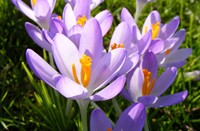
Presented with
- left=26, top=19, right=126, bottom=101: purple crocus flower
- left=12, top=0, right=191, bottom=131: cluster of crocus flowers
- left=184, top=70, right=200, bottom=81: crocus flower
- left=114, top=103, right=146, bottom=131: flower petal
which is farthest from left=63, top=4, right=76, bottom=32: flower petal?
left=184, top=70, right=200, bottom=81: crocus flower

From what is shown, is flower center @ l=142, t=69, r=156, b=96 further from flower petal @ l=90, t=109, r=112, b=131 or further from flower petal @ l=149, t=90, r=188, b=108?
flower petal @ l=90, t=109, r=112, b=131

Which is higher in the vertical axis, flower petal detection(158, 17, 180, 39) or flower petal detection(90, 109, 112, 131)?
flower petal detection(158, 17, 180, 39)

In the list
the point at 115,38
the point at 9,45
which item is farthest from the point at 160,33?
the point at 9,45

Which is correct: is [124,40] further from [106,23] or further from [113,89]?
[113,89]

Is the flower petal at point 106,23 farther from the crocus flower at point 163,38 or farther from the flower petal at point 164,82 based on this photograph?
the flower petal at point 164,82

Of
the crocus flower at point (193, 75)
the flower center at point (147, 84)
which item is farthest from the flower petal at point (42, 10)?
the crocus flower at point (193, 75)

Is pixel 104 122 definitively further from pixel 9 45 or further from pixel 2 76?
pixel 9 45
